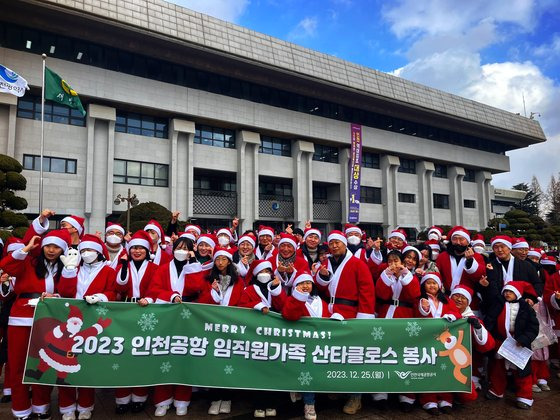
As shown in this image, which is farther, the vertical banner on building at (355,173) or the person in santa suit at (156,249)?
the vertical banner on building at (355,173)

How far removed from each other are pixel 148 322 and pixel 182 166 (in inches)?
875

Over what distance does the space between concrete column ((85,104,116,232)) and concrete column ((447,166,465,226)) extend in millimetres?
33431

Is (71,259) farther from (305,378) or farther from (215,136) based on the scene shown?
(215,136)

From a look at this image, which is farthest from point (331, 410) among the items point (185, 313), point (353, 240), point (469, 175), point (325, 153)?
point (469, 175)

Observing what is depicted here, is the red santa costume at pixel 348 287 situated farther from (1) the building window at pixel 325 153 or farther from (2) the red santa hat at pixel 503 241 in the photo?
(1) the building window at pixel 325 153

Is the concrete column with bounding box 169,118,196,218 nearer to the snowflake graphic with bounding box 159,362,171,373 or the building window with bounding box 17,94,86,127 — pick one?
the building window with bounding box 17,94,86,127

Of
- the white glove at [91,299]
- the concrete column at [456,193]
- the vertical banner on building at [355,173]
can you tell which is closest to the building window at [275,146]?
the vertical banner on building at [355,173]

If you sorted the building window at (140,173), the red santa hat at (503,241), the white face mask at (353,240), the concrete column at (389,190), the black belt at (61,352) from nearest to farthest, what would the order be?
the black belt at (61,352), the red santa hat at (503,241), the white face mask at (353,240), the building window at (140,173), the concrete column at (389,190)

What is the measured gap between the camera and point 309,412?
4508mm

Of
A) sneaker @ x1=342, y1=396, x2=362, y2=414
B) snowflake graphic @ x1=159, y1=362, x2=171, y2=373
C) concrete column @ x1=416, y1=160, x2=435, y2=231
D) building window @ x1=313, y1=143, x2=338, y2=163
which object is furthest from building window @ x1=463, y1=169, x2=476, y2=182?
snowflake graphic @ x1=159, y1=362, x2=171, y2=373

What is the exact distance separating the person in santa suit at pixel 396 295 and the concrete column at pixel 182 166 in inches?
839

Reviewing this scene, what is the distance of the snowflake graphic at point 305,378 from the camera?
452 cm

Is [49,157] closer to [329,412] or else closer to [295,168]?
[295,168]

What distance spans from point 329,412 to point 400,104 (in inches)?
1315
